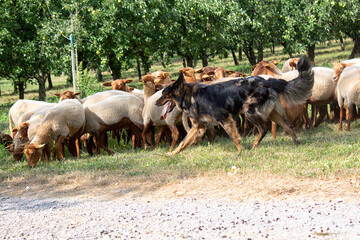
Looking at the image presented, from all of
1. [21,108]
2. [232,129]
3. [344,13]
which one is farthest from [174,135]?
[344,13]

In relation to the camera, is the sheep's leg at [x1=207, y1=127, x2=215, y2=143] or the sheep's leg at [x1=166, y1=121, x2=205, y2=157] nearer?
the sheep's leg at [x1=166, y1=121, x2=205, y2=157]

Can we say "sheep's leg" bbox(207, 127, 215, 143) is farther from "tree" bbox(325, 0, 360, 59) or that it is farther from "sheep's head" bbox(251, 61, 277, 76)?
"tree" bbox(325, 0, 360, 59)

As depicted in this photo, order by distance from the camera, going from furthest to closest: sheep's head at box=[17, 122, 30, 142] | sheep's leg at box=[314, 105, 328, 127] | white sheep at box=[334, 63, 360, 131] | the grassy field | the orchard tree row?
1. the orchard tree row
2. sheep's leg at box=[314, 105, 328, 127]
3. sheep's head at box=[17, 122, 30, 142]
4. white sheep at box=[334, 63, 360, 131]
5. the grassy field

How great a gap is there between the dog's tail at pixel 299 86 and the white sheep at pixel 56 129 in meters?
4.32

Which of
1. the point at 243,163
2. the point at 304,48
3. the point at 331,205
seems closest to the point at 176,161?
the point at 243,163

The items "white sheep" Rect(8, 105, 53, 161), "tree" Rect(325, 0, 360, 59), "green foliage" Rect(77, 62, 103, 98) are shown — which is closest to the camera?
"white sheep" Rect(8, 105, 53, 161)

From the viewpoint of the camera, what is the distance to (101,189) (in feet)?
25.4

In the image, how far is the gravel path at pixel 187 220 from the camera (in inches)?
194

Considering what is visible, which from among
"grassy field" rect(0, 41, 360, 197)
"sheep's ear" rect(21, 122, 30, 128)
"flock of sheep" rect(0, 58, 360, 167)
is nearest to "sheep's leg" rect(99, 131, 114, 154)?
"flock of sheep" rect(0, 58, 360, 167)

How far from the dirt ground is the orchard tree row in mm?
11116

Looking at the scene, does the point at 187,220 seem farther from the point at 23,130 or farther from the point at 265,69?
the point at 265,69

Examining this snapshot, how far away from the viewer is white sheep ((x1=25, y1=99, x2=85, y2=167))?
394 inches

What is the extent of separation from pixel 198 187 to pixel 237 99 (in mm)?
2735

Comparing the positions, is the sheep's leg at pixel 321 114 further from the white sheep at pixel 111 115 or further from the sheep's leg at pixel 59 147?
Result: the sheep's leg at pixel 59 147
